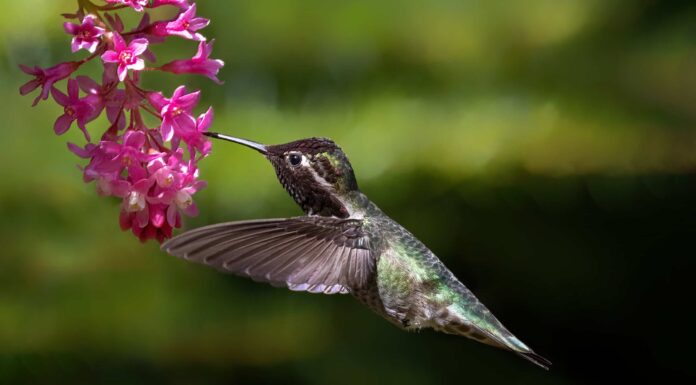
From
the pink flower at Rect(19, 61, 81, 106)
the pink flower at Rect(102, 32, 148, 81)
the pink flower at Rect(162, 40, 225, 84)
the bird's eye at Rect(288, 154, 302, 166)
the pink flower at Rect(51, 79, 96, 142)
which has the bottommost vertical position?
the pink flower at Rect(51, 79, 96, 142)

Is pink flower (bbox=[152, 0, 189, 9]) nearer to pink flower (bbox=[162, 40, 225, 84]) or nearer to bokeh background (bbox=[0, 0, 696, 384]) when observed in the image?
pink flower (bbox=[162, 40, 225, 84])

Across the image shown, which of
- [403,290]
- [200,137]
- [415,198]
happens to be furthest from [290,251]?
[415,198]

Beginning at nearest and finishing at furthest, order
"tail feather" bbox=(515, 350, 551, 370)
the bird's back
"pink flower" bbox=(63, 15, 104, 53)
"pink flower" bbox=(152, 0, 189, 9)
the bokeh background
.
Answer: "pink flower" bbox=(63, 15, 104, 53)
"pink flower" bbox=(152, 0, 189, 9)
"tail feather" bbox=(515, 350, 551, 370)
the bird's back
the bokeh background

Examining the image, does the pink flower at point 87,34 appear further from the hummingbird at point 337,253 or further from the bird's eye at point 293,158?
the bird's eye at point 293,158

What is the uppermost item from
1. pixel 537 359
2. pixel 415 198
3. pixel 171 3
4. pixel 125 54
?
pixel 415 198

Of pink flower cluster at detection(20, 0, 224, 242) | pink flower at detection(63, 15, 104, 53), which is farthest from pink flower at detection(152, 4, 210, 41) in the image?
pink flower at detection(63, 15, 104, 53)

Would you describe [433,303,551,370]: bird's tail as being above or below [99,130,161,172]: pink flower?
below

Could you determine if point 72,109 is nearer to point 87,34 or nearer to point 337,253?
point 87,34

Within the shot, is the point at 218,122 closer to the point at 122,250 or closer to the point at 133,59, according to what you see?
the point at 122,250
